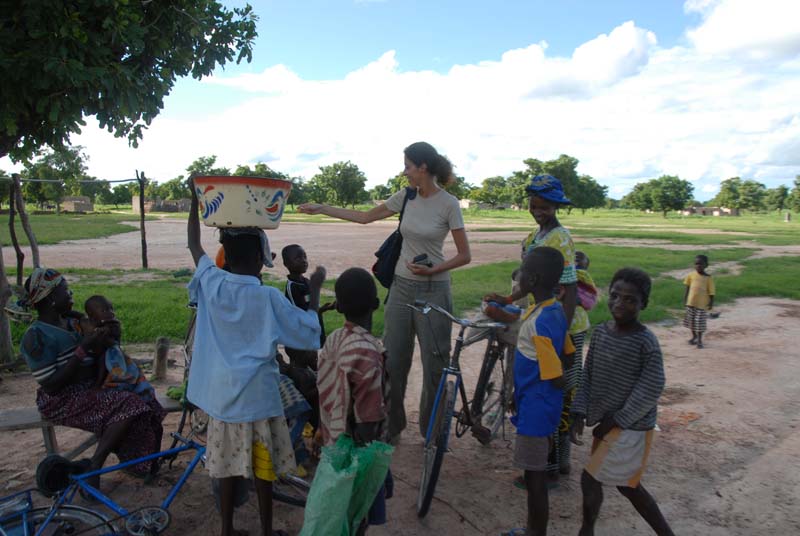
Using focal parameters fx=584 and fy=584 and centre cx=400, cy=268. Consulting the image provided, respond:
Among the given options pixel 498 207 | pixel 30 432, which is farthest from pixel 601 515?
pixel 498 207

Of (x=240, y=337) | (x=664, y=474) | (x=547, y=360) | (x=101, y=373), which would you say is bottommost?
(x=664, y=474)

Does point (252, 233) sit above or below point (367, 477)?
above

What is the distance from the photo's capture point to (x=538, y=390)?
3.01 meters

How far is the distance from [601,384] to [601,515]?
1068mm

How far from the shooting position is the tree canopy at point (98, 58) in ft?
13.3

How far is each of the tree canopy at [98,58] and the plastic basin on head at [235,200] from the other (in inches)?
80.6

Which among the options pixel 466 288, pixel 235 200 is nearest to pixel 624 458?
pixel 235 200

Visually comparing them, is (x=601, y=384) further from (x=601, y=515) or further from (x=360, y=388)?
(x=360, y=388)

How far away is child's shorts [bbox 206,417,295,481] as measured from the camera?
2836mm

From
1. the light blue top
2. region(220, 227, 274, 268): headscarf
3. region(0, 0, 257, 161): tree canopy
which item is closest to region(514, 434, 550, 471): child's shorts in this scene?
the light blue top

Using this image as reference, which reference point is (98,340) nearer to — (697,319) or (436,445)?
(436,445)

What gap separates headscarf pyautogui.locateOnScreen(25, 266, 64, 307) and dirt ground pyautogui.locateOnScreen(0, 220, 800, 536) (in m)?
1.30

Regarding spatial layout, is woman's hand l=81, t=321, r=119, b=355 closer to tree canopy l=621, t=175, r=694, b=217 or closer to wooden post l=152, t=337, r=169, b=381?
wooden post l=152, t=337, r=169, b=381

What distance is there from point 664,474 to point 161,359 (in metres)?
4.70
